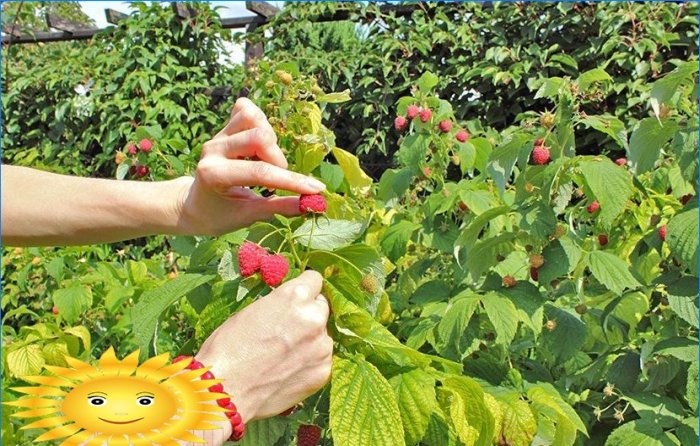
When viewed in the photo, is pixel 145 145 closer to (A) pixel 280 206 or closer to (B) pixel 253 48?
(A) pixel 280 206

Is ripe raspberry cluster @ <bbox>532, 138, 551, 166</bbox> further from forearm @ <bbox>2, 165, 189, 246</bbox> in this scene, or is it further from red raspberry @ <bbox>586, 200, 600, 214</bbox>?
forearm @ <bbox>2, 165, 189, 246</bbox>

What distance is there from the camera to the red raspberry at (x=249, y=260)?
1021 millimetres

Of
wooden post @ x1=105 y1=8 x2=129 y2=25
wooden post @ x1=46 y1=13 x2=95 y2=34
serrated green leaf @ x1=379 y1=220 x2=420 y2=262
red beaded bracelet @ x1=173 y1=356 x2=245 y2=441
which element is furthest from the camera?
wooden post @ x1=46 y1=13 x2=95 y2=34

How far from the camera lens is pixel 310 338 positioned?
1.01 m

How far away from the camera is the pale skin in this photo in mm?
981

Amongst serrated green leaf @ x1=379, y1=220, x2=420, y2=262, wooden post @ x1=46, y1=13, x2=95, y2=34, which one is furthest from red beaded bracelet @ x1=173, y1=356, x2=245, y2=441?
wooden post @ x1=46, y1=13, x2=95, y2=34

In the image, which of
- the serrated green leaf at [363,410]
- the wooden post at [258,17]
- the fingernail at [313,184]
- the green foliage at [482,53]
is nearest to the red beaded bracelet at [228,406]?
the serrated green leaf at [363,410]

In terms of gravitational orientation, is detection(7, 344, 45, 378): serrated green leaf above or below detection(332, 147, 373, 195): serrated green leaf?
below

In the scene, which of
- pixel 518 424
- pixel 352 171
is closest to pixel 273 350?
pixel 518 424

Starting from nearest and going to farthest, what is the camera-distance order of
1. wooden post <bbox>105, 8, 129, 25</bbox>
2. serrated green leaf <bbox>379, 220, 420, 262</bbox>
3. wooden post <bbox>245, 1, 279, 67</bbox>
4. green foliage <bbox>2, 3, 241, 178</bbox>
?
serrated green leaf <bbox>379, 220, 420, 262</bbox>
green foliage <bbox>2, 3, 241, 178</bbox>
wooden post <bbox>245, 1, 279, 67</bbox>
wooden post <bbox>105, 8, 129, 25</bbox>

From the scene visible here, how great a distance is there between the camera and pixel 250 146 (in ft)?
3.78

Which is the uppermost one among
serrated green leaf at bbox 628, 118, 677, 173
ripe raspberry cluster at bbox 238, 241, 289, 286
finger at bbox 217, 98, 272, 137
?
finger at bbox 217, 98, 272, 137

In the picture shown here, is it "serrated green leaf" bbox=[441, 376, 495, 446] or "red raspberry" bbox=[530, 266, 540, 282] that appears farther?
"red raspberry" bbox=[530, 266, 540, 282]

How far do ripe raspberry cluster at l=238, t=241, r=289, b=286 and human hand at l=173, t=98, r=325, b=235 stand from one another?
112 millimetres
